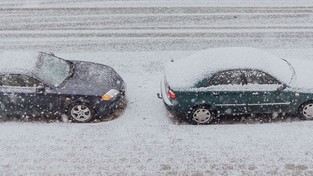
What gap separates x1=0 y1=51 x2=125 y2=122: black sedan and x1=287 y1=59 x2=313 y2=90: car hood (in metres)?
4.21

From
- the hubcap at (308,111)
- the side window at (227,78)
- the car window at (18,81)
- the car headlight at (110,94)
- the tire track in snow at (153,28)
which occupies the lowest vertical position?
the hubcap at (308,111)

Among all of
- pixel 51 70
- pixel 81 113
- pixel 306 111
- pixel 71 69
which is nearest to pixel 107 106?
pixel 81 113

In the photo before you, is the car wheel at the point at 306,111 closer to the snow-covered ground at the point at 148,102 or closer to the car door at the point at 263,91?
the snow-covered ground at the point at 148,102

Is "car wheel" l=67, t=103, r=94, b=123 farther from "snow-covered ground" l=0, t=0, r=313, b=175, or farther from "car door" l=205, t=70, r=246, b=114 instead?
"car door" l=205, t=70, r=246, b=114

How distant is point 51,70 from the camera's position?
10.5 meters

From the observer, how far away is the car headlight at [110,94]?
10.2 m

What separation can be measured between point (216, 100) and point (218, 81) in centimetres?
44

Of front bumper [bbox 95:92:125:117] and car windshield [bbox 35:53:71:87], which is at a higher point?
car windshield [bbox 35:53:71:87]

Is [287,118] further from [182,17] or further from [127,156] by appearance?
[182,17]

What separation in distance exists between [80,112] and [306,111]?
17.4 feet

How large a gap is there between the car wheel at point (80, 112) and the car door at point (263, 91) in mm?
3691

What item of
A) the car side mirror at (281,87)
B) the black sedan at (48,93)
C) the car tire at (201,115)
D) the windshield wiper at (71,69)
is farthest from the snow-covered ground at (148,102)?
the windshield wiper at (71,69)

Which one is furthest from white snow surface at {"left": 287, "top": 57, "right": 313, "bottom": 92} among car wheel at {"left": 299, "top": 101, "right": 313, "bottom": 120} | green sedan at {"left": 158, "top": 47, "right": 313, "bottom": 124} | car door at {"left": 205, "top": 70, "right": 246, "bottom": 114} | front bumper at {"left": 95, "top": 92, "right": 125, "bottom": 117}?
front bumper at {"left": 95, "top": 92, "right": 125, "bottom": 117}

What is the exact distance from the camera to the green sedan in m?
9.84
